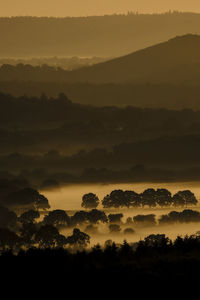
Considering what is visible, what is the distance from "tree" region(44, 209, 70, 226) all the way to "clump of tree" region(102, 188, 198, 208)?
12111mm

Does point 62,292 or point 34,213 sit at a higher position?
point 34,213

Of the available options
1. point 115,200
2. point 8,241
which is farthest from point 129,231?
point 115,200

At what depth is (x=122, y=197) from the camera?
550ft

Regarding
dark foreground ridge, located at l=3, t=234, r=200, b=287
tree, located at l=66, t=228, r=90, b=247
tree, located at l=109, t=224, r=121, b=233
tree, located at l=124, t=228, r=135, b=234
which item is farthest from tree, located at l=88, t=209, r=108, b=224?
dark foreground ridge, located at l=3, t=234, r=200, b=287

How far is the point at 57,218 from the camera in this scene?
460 ft

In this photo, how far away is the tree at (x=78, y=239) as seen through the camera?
111 metres

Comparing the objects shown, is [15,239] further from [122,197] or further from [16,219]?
[122,197]

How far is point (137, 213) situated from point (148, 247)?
64.9m

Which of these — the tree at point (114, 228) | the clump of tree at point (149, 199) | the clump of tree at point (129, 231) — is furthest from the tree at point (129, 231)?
the clump of tree at point (149, 199)

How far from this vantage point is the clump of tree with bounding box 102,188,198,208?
519 ft

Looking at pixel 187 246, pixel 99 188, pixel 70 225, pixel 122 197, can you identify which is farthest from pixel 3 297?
pixel 99 188

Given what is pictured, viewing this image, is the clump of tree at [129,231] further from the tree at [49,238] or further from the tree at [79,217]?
the tree at [49,238]

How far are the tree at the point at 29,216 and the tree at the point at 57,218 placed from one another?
121cm

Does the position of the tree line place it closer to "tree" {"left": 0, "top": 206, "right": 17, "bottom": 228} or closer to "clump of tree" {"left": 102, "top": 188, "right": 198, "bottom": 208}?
"clump of tree" {"left": 102, "top": 188, "right": 198, "bottom": 208}
